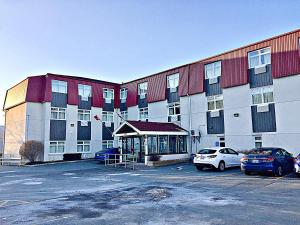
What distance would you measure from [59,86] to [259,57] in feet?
67.2

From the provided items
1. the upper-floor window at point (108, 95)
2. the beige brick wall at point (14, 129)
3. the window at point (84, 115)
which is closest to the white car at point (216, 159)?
the window at point (84, 115)

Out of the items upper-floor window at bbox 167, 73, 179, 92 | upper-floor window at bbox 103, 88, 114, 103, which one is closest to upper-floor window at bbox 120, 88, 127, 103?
upper-floor window at bbox 103, 88, 114, 103

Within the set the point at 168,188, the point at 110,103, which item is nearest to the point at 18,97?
the point at 110,103

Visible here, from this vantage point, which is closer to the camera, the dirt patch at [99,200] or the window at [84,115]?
the dirt patch at [99,200]

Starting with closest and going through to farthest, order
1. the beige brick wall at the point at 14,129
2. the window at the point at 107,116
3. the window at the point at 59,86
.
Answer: the beige brick wall at the point at 14,129, the window at the point at 59,86, the window at the point at 107,116

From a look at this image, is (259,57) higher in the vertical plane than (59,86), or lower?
higher

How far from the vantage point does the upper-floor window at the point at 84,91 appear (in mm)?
32669

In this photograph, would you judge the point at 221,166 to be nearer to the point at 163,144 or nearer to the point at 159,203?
the point at 163,144

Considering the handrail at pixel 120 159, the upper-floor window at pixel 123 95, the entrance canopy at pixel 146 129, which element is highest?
the upper-floor window at pixel 123 95

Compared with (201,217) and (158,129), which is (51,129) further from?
(201,217)

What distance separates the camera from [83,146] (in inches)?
1267

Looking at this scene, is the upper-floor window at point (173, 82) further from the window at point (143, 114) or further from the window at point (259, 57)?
the window at point (259, 57)

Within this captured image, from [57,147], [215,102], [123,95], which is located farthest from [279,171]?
[123,95]

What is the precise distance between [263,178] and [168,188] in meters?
5.49
